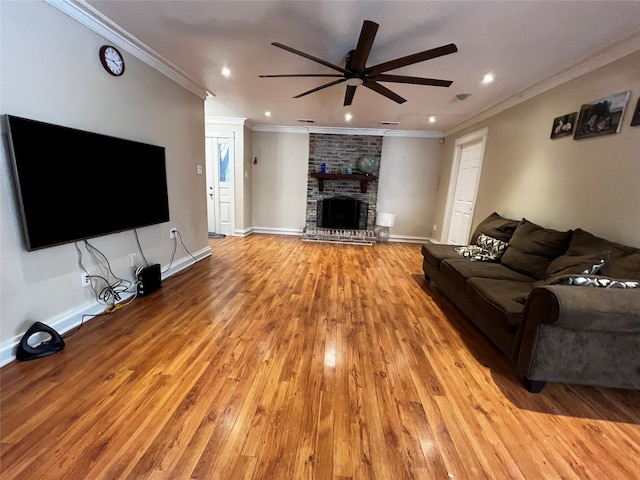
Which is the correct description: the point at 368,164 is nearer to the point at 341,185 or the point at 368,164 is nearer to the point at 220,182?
the point at 341,185

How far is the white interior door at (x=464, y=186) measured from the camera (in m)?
4.48

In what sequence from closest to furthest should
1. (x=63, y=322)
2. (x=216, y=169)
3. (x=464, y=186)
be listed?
1. (x=63, y=322)
2. (x=464, y=186)
3. (x=216, y=169)

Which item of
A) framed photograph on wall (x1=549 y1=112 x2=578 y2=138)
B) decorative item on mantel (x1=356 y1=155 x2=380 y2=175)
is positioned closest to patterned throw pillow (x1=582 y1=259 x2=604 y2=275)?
framed photograph on wall (x1=549 y1=112 x2=578 y2=138)

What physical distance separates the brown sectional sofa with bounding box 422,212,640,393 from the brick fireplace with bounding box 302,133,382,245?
3890mm

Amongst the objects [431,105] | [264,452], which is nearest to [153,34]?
[264,452]

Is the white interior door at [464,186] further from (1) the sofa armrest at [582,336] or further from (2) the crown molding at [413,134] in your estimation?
(1) the sofa armrest at [582,336]

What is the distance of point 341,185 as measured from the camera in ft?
20.7

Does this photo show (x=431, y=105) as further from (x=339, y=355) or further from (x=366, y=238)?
(x=339, y=355)

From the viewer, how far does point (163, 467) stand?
1.16 meters

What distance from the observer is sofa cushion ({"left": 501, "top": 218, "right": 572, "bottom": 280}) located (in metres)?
2.37

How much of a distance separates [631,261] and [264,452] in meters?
2.47

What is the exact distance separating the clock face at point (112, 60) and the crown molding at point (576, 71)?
163 inches

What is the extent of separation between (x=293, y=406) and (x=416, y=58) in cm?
246

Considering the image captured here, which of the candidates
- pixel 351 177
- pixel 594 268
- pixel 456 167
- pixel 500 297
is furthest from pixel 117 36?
pixel 456 167
